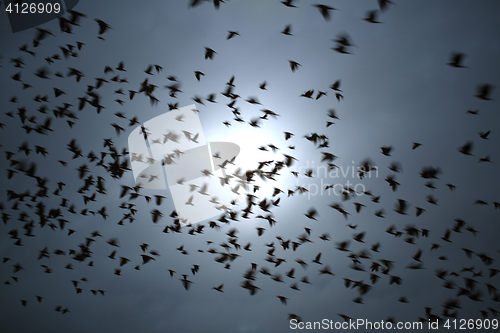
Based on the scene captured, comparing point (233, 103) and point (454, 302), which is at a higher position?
point (233, 103)

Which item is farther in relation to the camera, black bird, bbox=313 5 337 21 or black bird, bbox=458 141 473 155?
black bird, bbox=458 141 473 155

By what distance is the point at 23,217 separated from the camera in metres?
14.1

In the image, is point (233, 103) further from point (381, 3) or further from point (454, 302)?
point (454, 302)

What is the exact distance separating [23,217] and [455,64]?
19.4 metres

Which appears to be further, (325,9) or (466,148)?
(466,148)

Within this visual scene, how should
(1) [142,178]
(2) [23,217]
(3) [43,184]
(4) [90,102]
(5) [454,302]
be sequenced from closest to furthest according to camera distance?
(4) [90,102], (5) [454,302], (3) [43,184], (2) [23,217], (1) [142,178]

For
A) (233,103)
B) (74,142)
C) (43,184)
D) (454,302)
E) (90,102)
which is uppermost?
(233,103)

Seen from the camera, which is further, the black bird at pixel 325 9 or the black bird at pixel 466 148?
the black bird at pixel 466 148

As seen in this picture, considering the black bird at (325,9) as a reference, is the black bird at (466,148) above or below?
below

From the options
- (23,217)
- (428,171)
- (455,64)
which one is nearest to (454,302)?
(428,171)

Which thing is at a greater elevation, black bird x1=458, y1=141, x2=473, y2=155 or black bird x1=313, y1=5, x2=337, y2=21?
black bird x1=313, y1=5, x2=337, y2=21

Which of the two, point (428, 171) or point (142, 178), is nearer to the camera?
point (428, 171)

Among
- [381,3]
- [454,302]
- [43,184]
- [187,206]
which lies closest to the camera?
[381,3]

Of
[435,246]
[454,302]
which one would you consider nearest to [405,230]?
[435,246]
